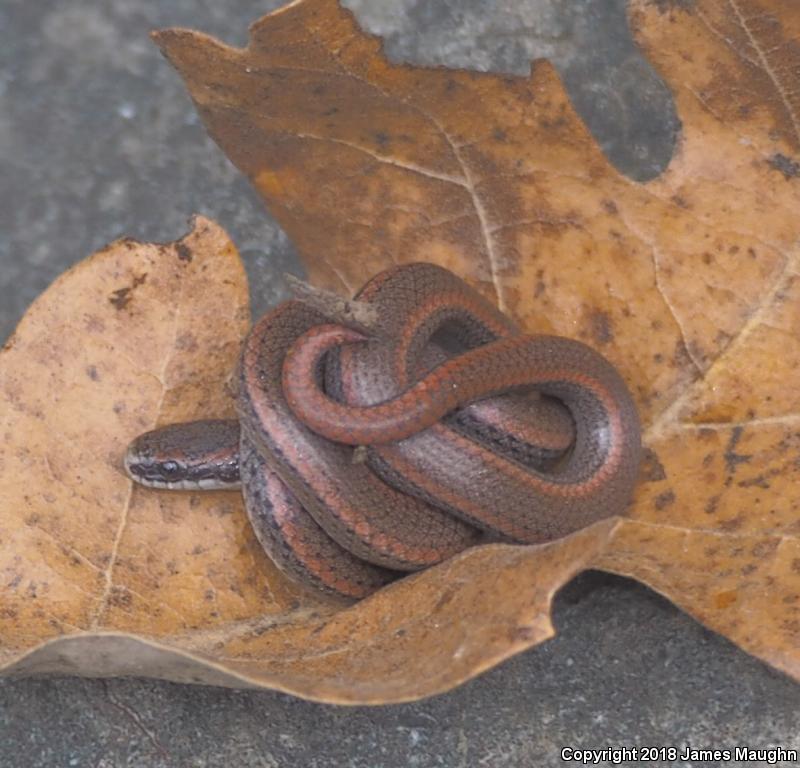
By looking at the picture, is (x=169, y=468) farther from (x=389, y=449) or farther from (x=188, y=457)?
(x=389, y=449)

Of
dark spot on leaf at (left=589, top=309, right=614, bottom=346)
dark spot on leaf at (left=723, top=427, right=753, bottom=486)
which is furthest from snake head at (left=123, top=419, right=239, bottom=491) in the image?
dark spot on leaf at (left=723, top=427, right=753, bottom=486)

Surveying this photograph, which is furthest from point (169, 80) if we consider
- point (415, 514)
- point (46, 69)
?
point (415, 514)

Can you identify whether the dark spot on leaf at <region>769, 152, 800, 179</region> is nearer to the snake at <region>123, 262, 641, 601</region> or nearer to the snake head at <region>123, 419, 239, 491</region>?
the snake at <region>123, 262, 641, 601</region>

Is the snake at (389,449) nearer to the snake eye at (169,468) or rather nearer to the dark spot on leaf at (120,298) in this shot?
the snake eye at (169,468)

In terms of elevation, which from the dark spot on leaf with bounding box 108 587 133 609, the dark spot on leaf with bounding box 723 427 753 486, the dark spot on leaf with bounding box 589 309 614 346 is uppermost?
the dark spot on leaf with bounding box 589 309 614 346

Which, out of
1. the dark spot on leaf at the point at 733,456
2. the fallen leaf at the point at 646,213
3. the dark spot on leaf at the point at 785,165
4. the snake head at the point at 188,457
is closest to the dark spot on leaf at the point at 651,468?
the fallen leaf at the point at 646,213
